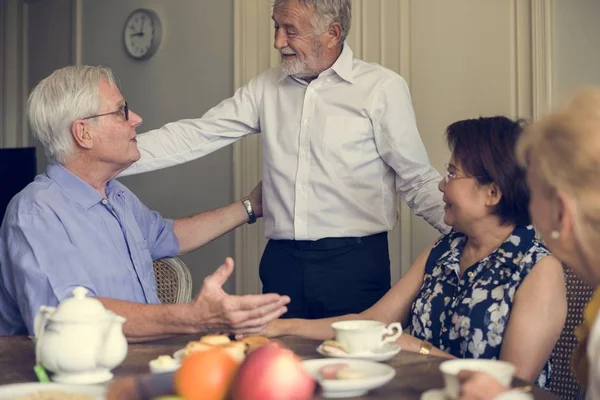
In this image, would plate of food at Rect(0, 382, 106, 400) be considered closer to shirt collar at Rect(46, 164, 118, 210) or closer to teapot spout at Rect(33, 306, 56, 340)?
teapot spout at Rect(33, 306, 56, 340)

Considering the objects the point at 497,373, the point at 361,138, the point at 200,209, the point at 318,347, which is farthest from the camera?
the point at 200,209

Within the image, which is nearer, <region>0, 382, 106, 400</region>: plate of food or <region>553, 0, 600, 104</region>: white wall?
<region>0, 382, 106, 400</region>: plate of food

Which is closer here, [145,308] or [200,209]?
[145,308]

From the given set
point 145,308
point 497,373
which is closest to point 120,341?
point 145,308

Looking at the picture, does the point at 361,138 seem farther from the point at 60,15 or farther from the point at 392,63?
the point at 60,15

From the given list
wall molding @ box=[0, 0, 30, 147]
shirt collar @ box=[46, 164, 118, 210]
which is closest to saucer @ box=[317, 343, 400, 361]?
shirt collar @ box=[46, 164, 118, 210]

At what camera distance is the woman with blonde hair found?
1238 millimetres

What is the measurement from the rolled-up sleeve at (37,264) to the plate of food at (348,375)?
2.48 feet

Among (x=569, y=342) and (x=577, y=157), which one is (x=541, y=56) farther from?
(x=577, y=157)

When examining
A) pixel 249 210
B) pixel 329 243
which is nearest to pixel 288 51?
pixel 249 210

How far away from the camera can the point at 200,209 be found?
4.18 meters

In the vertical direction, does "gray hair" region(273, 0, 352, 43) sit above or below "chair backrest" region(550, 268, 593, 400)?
above

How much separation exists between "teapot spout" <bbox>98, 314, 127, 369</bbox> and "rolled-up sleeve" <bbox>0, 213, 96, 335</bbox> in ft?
1.66

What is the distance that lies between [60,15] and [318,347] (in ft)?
13.6
